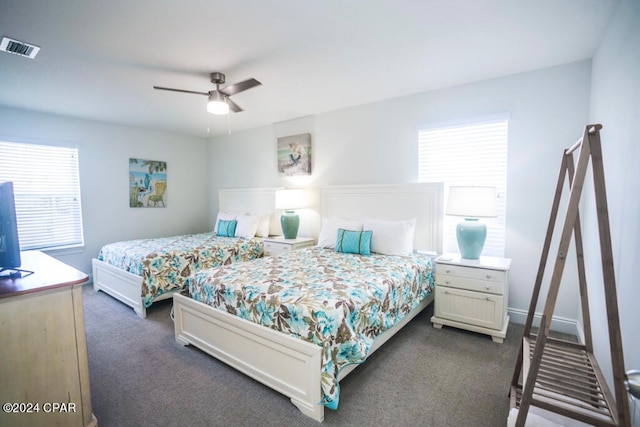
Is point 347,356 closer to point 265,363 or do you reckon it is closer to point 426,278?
point 265,363

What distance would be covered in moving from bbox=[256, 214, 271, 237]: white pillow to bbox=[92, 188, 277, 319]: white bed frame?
110 mm

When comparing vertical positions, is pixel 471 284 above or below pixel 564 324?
above

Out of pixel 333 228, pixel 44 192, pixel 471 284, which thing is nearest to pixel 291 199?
pixel 333 228

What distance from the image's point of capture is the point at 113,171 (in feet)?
15.8

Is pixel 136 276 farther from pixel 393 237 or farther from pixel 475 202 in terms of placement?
pixel 475 202

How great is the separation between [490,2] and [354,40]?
36.6 inches

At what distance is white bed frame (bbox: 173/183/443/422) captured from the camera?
69.4 inches

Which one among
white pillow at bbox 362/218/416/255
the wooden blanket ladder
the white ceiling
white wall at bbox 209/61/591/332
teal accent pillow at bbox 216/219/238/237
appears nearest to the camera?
the wooden blanket ladder

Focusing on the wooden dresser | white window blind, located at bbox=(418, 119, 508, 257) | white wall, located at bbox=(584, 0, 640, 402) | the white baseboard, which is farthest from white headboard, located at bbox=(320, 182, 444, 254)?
the wooden dresser

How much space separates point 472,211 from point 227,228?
12.0ft

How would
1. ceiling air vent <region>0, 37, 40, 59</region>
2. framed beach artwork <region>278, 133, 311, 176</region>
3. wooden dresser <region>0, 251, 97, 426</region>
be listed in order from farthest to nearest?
framed beach artwork <region>278, 133, 311, 176</region> → ceiling air vent <region>0, 37, 40, 59</region> → wooden dresser <region>0, 251, 97, 426</region>

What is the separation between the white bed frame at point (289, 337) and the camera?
1.76 metres

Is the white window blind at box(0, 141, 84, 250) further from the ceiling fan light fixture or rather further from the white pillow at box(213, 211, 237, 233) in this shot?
the ceiling fan light fixture

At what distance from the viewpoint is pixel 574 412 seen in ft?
4.09
